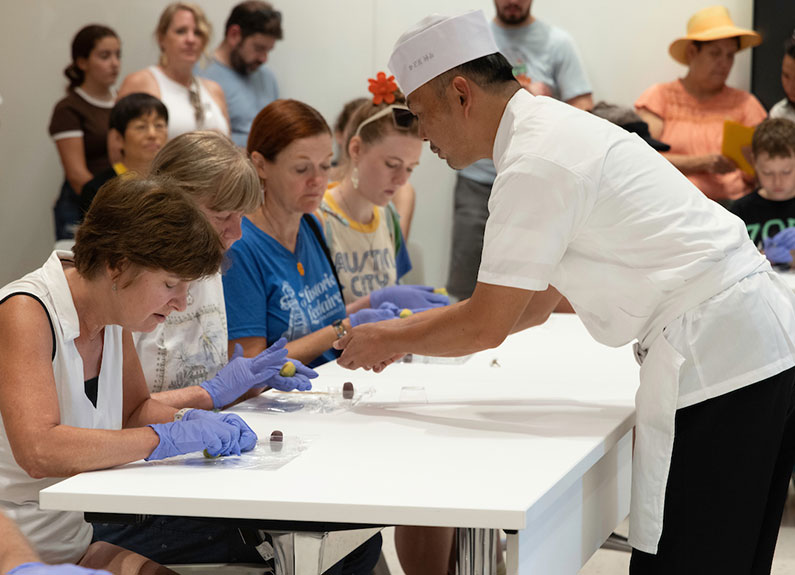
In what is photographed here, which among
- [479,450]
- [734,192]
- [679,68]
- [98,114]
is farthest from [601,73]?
[479,450]

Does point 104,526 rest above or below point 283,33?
below

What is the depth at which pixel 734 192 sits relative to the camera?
15.1 ft

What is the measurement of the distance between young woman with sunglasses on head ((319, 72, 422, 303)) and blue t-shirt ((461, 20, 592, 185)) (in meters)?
1.82

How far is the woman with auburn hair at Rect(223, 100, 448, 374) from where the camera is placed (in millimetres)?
2391

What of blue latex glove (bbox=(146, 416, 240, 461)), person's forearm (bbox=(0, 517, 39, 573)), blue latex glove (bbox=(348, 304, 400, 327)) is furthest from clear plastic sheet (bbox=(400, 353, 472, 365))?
person's forearm (bbox=(0, 517, 39, 573))

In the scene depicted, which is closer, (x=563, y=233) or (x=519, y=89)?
(x=563, y=233)

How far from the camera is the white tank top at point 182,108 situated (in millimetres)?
4594

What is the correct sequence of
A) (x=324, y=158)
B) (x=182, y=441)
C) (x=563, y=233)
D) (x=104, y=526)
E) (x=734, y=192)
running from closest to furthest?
(x=182, y=441), (x=563, y=233), (x=104, y=526), (x=324, y=158), (x=734, y=192)

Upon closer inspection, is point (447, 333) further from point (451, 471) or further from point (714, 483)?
point (714, 483)

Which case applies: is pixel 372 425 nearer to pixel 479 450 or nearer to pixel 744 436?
pixel 479 450

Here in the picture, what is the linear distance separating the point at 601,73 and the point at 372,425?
3.95 m

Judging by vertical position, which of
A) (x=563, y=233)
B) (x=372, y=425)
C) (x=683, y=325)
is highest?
(x=563, y=233)

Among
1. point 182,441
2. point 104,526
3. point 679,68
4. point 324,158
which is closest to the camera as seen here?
point 182,441

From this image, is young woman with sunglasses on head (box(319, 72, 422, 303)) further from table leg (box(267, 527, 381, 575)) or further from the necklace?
table leg (box(267, 527, 381, 575))
